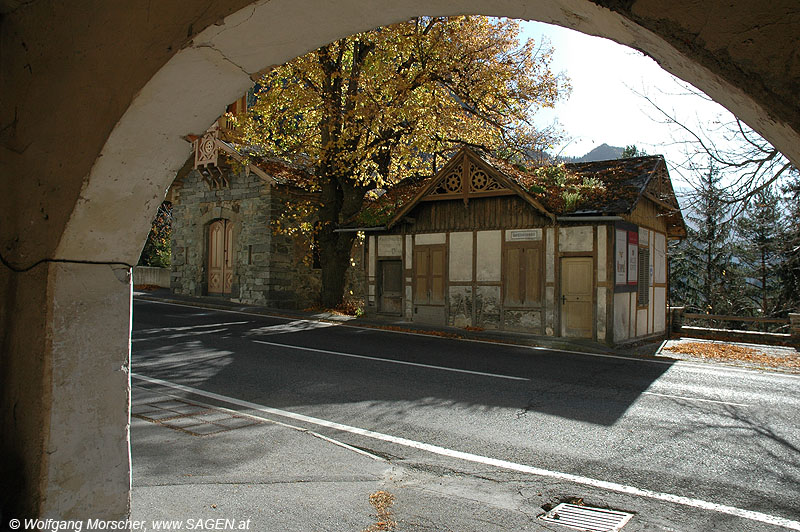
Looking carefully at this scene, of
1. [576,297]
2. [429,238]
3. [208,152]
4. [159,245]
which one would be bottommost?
[576,297]

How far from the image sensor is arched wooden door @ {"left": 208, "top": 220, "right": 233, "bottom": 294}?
2314cm

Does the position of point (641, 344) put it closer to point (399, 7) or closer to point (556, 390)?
point (556, 390)

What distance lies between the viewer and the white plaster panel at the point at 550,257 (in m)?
14.8

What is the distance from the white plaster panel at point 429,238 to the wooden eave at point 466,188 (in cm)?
85

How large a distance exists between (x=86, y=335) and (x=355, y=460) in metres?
3.14

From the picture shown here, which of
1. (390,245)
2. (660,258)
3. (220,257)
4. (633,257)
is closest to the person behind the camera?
(633,257)

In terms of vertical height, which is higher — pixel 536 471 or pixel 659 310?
pixel 659 310

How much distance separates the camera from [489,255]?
16.0m

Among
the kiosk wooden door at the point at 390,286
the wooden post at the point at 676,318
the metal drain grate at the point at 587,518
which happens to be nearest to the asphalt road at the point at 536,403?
the metal drain grate at the point at 587,518

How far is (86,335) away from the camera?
95.2 inches

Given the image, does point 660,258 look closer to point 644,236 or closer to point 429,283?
point 644,236

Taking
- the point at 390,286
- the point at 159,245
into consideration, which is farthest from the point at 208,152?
the point at 159,245

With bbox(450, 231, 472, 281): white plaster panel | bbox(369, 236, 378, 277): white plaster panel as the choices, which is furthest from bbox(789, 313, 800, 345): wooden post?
bbox(369, 236, 378, 277): white plaster panel

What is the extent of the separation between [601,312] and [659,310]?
177 inches
